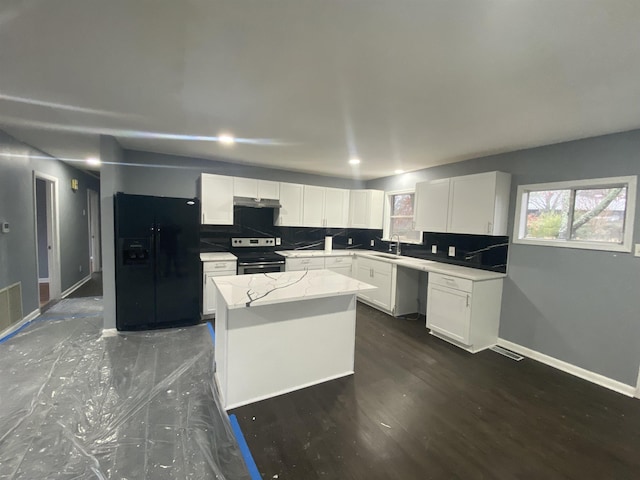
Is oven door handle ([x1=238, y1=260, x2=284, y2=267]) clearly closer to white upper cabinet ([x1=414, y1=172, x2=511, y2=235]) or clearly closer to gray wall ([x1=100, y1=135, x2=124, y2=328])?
gray wall ([x1=100, y1=135, x2=124, y2=328])

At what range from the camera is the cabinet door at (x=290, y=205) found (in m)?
4.62

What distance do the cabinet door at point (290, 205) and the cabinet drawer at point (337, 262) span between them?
0.82m

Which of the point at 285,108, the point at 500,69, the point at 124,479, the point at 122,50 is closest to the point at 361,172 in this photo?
the point at 285,108

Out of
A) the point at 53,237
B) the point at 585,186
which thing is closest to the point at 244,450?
the point at 585,186

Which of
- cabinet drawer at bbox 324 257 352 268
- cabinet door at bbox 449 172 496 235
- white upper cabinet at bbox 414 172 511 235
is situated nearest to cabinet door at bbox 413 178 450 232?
white upper cabinet at bbox 414 172 511 235

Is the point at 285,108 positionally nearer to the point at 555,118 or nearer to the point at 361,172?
the point at 555,118

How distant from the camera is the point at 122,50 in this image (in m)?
1.53

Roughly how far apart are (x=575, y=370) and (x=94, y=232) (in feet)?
29.7

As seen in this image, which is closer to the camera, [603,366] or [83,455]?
[83,455]

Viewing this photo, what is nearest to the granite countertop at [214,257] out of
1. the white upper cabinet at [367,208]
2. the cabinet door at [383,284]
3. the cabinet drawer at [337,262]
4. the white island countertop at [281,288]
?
the white island countertop at [281,288]

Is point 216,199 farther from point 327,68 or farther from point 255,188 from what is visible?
point 327,68

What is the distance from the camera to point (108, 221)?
124 inches

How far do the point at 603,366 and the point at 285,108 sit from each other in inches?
150

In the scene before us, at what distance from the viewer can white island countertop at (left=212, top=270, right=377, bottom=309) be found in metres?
1.93
